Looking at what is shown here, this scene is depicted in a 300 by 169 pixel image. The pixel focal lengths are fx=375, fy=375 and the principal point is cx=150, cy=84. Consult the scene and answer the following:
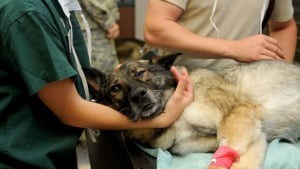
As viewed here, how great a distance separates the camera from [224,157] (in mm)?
1024

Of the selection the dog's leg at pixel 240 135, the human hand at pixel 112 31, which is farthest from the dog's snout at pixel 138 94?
the human hand at pixel 112 31

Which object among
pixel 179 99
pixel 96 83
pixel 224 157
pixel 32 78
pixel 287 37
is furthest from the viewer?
pixel 287 37

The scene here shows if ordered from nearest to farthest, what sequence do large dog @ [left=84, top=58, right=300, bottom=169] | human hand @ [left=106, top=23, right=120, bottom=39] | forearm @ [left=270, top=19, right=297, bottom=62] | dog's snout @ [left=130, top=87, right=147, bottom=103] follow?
large dog @ [left=84, top=58, right=300, bottom=169], dog's snout @ [left=130, top=87, right=147, bottom=103], forearm @ [left=270, top=19, right=297, bottom=62], human hand @ [left=106, top=23, right=120, bottom=39]

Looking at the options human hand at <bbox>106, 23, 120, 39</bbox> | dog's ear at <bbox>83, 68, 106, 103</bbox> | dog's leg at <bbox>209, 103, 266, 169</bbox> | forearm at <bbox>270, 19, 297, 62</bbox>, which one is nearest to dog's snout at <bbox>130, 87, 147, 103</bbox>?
dog's ear at <bbox>83, 68, 106, 103</bbox>

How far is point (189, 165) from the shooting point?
1.04 m

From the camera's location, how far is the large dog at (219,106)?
110 centimetres

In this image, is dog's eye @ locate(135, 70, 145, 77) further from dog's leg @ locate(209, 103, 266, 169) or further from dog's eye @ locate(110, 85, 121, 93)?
dog's leg @ locate(209, 103, 266, 169)

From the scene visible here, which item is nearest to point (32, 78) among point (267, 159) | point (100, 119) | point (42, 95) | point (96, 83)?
point (42, 95)

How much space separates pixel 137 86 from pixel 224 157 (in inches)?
15.0

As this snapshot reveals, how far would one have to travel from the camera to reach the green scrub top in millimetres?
892

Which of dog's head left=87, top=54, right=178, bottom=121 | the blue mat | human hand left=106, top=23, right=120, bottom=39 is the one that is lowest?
human hand left=106, top=23, right=120, bottom=39

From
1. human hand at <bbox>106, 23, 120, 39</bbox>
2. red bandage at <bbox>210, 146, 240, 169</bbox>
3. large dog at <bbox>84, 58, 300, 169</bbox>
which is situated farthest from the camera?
human hand at <bbox>106, 23, 120, 39</bbox>

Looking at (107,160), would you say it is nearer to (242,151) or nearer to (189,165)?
(189,165)

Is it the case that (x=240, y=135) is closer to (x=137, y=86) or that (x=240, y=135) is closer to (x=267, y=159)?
(x=267, y=159)
